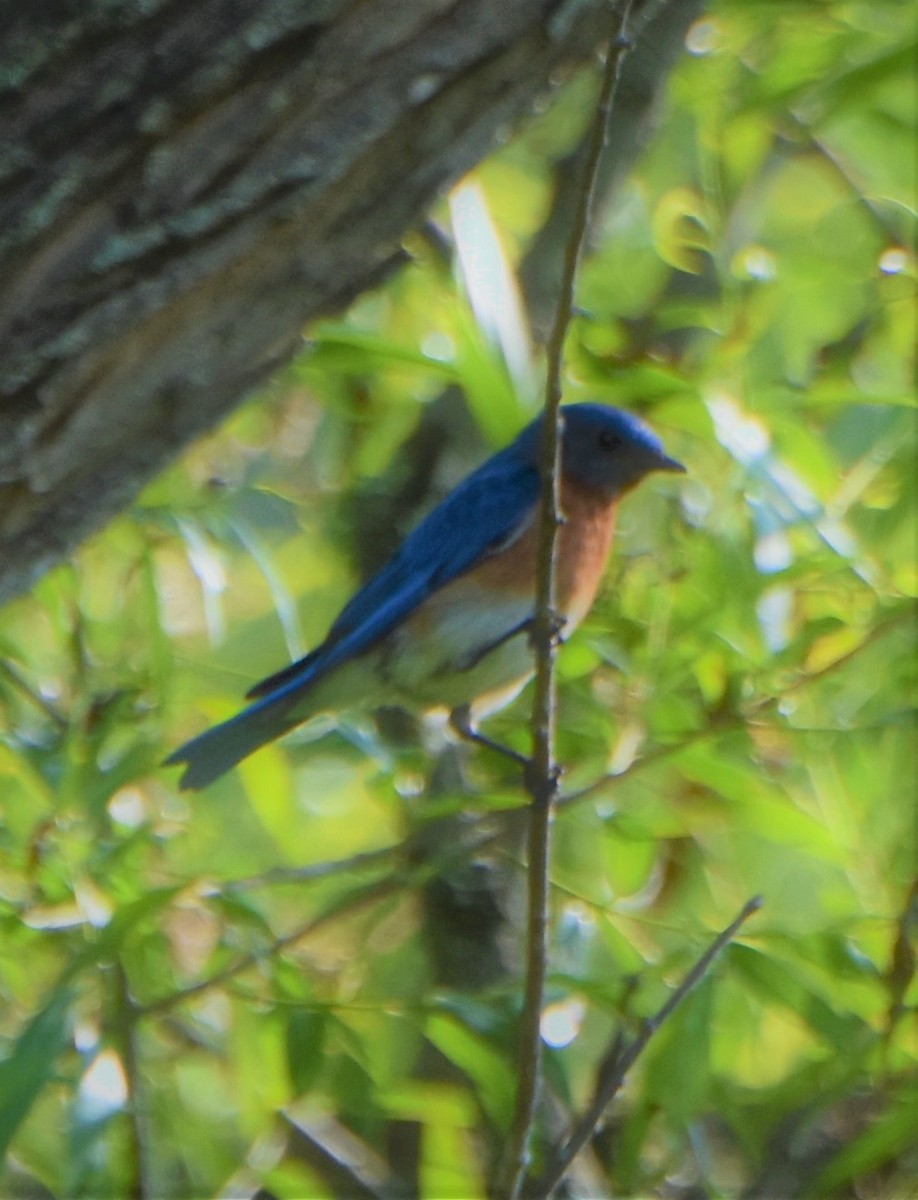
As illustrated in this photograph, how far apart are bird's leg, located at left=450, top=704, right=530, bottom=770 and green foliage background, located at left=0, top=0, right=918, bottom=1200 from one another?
0.21ft

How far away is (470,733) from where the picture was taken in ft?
11.3

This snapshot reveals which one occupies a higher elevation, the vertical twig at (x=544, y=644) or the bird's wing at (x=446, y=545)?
the vertical twig at (x=544, y=644)

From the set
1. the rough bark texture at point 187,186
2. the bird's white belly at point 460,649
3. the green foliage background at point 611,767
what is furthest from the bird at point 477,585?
the rough bark texture at point 187,186

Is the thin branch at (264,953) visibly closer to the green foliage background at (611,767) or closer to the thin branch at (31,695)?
the green foliage background at (611,767)

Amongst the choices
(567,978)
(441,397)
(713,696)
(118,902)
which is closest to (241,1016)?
(118,902)

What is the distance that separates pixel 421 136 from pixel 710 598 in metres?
0.94

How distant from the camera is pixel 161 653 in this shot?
2.65 m

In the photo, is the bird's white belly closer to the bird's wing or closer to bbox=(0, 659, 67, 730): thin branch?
the bird's wing

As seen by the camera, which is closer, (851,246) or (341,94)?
(341,94)

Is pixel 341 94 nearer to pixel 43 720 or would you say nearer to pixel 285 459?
pixel 43 720

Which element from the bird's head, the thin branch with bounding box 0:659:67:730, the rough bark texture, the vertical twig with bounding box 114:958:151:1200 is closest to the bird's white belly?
the bird's head

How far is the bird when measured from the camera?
3.34 metres

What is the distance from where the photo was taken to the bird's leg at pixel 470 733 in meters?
3.28

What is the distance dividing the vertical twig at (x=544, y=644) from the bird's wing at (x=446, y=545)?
121 cm
